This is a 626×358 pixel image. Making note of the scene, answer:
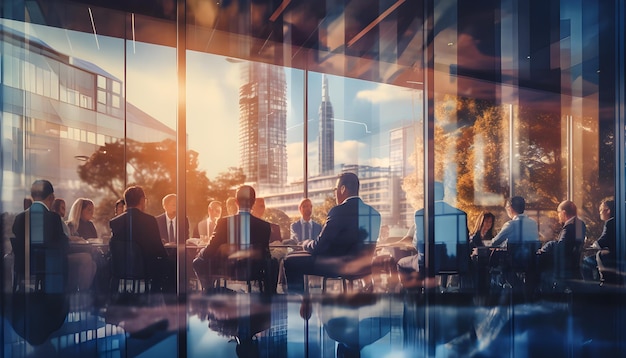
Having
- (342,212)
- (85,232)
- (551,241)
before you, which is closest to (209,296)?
(85,232)

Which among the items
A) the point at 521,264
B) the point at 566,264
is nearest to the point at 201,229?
the point at 521,264

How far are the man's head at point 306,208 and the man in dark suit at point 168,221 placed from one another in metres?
1.07

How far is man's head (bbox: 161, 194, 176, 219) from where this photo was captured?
11.0 ft

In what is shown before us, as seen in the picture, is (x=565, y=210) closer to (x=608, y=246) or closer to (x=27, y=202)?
(x=608, y=246)

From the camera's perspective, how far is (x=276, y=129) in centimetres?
376

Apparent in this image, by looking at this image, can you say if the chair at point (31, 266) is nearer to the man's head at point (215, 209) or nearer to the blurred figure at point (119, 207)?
the blurred figure at point (119, 207)

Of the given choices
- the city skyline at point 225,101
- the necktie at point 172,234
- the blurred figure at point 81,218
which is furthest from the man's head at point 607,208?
the blurred figure at point 81,218

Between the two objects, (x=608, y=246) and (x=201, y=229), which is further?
(x=608, y=246)

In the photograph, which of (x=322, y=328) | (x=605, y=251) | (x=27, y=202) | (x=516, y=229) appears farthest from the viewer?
(x=516, y=229)

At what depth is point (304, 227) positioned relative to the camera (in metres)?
3.86

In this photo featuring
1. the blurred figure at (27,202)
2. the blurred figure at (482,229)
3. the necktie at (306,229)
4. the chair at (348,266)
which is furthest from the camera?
the blurred figure at (482,229)

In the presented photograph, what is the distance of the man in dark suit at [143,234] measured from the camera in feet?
11.3

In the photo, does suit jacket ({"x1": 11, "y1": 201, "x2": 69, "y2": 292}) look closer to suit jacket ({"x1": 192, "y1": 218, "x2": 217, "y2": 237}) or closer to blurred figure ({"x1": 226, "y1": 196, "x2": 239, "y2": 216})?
suit jacket ({"x1": 192, "y1": 218, "x2": 217, "y2": 237})

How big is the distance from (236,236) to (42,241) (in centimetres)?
162
